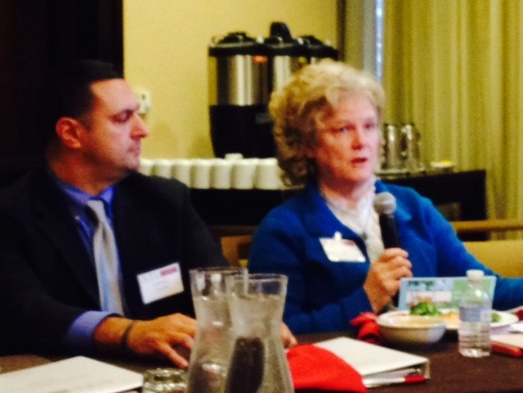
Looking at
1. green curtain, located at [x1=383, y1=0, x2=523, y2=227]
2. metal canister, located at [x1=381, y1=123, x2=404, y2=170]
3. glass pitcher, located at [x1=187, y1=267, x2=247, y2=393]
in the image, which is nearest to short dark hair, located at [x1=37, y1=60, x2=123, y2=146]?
glass pitcher, located at [x1=187, y1=267, x2=247, y2=393]

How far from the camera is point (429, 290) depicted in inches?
66.3

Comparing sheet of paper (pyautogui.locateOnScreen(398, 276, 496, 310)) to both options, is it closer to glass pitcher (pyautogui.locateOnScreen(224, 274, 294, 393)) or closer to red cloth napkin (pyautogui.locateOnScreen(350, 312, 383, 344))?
red cloth napkin (pyautogui.locateOnScreen(350, 312, 383, 344))

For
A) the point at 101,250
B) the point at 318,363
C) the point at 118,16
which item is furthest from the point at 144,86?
the point at 318,363

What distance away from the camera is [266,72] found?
3695mm

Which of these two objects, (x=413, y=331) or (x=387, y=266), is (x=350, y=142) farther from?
(x=413, y=331)

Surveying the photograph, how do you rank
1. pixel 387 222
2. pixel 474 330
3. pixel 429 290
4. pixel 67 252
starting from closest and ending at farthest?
pixel 474 330, pixel 429 290, pixel 387 222, pixel 67 252

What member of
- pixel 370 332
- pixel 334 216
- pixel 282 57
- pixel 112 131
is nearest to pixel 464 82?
pixel 282 57

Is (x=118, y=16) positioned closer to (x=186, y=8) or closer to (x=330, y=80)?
(x=186, y=8)

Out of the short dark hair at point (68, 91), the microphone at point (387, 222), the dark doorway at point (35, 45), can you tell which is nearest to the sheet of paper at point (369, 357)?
the microphone at point (387, 222)

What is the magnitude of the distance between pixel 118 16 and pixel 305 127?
163 cm

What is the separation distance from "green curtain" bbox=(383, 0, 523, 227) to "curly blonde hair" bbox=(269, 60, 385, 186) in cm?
185

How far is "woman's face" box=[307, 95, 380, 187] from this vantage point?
2.10 meters

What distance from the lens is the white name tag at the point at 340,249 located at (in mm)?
2031

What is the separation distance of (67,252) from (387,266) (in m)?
0.70
